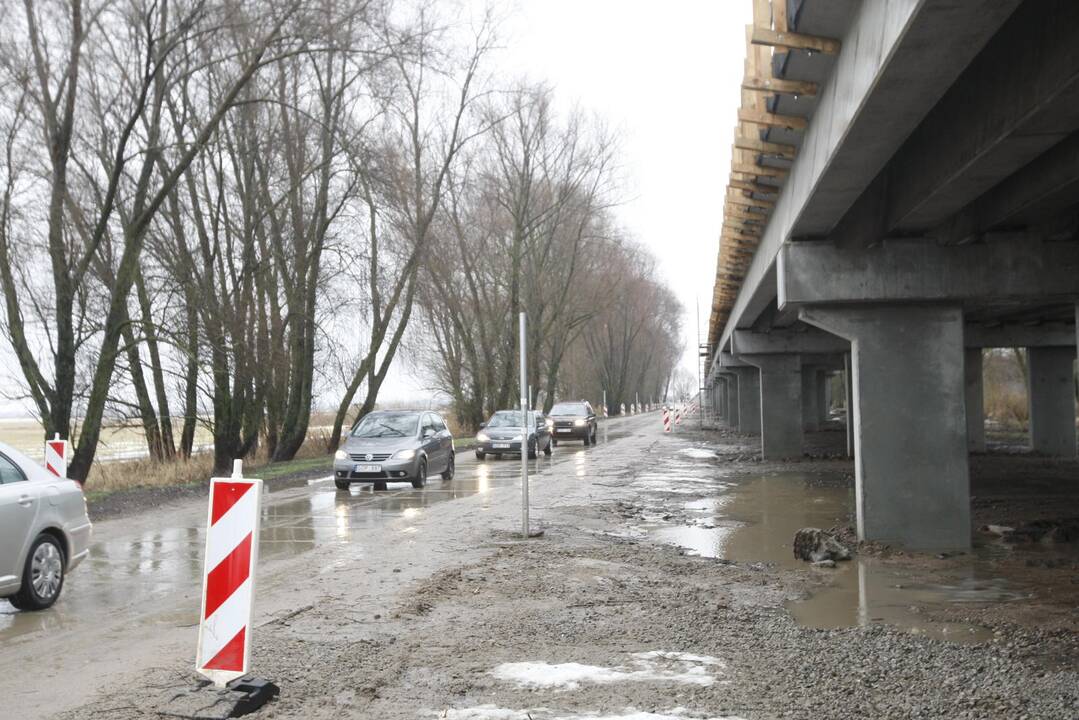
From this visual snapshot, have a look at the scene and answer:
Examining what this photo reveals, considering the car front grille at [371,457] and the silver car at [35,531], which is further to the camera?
the car front grille at [371,457]

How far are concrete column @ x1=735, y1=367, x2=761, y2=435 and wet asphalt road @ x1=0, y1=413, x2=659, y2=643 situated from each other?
20931mm

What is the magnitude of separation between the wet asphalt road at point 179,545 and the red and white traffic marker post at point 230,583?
2.42m

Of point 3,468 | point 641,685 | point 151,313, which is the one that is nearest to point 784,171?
point 641,685

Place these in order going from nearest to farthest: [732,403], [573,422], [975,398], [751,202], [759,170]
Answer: [759,170] < [751,202] < [975,398] < [573,422] < [732,403]

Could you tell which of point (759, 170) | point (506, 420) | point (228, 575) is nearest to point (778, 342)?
point (506, 420)

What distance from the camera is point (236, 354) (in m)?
21.7

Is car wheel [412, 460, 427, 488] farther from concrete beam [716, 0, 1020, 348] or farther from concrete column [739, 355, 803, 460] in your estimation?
concrete beam [716, 0, 1020, 348]

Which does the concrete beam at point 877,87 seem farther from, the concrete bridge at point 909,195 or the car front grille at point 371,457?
the car front grille at point 371,457

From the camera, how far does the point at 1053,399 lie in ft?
88.1

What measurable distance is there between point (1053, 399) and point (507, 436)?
15216 millimetres

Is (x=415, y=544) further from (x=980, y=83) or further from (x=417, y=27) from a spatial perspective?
(x=417, y=27)

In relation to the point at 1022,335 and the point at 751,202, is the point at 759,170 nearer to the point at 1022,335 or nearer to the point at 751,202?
the point at 751,202

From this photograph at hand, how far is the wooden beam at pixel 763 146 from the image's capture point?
374 inches

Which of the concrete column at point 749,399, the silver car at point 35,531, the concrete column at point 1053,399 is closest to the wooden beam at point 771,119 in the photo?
the silver car at point 35,531
